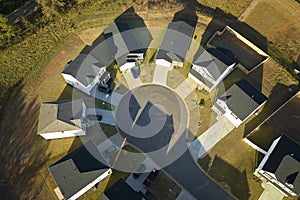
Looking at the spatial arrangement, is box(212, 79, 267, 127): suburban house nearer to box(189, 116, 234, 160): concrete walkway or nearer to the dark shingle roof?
box(189, 116, 234, 160): concrete walkway

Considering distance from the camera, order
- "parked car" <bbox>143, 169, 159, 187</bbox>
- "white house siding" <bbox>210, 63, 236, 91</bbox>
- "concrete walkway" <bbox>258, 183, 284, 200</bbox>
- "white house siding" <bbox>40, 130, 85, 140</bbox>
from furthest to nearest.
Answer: "white house siding" <bbox>210, 63, 236, 91</bbox> < "white house siding" <bbox>40, 130, 85, 140</bbox> < "parked car" <bbox>143, 169, 159, 187</bbox> < "concrete walkway" <bbox>258, 183, 284, 200</bbox>

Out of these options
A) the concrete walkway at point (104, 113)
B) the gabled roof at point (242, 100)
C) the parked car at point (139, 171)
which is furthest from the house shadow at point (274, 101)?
the concrete walkway at point (104, 113)

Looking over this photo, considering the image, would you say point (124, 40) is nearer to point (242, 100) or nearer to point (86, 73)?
point (86, 73)

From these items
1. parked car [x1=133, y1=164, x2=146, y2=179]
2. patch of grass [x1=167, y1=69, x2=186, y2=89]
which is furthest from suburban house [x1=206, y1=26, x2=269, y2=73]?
parked car [x1=133, y1=164, x2=146, y2=179]

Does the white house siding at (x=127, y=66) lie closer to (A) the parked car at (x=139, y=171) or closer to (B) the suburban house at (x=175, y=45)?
(B) the suburban house at (x=175, y=45)

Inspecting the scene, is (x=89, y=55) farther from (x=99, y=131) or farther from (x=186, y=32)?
(x=186, y=32)

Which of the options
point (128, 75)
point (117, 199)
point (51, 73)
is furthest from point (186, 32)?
point (117, 199)

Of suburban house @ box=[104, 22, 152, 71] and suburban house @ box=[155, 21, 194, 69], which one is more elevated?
suburban house @ box=[155, 21, 194, 69]
